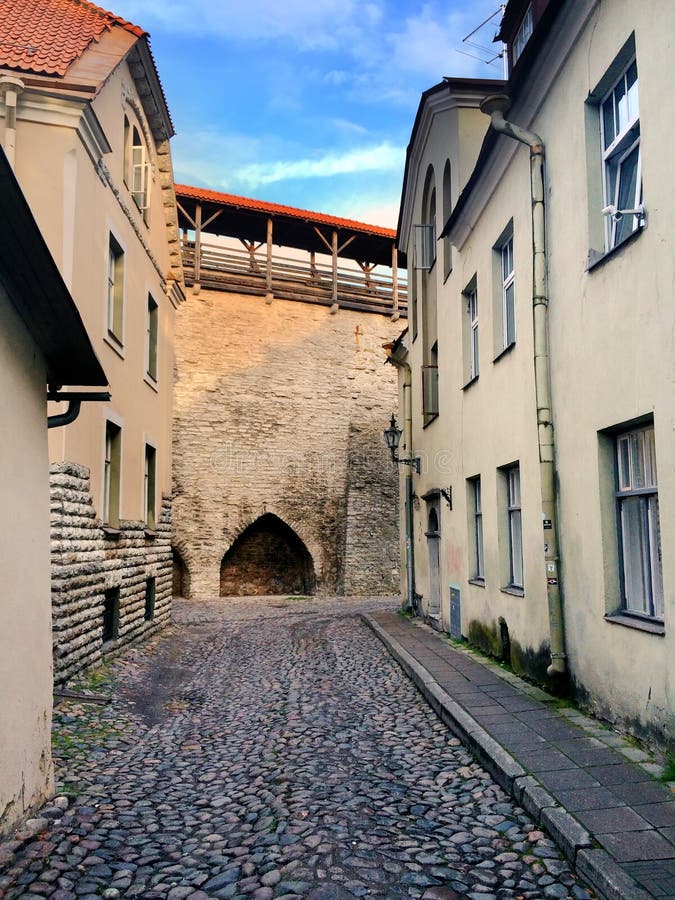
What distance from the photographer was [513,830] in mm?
4023

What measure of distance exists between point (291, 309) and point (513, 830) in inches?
860

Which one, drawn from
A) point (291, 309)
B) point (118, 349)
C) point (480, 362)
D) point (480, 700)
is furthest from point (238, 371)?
point (480, 700)

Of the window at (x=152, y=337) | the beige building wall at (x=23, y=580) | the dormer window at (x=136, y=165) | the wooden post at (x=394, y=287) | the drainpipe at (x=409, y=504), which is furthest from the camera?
the wooden post at (x=394, y=287)

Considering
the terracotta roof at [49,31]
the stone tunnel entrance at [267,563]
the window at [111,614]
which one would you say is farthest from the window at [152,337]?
the stone tunnel entrance at [267,563]

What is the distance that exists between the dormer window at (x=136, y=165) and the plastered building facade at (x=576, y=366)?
16.4ft

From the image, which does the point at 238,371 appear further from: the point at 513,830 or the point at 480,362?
the point at 513,830

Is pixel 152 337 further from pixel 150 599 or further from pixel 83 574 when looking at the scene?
pixel 83 574

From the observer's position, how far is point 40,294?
4.11m

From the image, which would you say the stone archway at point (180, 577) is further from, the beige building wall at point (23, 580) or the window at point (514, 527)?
the beige building wall at point (23, 580)

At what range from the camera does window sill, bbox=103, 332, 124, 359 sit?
1013cm

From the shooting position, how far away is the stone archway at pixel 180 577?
867 inches

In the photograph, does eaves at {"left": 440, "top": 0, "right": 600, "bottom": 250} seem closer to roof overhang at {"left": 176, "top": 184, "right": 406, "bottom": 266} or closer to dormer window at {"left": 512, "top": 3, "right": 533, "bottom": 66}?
dormer window at {"left": 512, "top": 3, "right": 533, "bottom": 66}

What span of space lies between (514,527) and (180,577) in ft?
50.8

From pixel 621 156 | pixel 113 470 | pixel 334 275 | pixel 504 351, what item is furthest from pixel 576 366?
pixel 334 275
